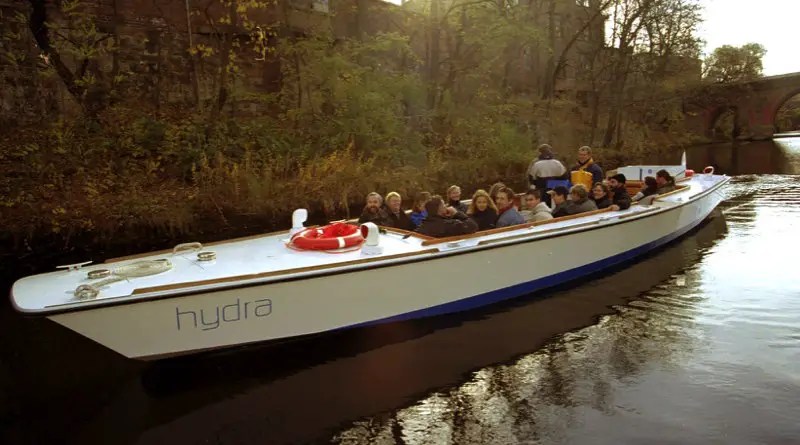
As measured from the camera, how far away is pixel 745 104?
42.6 metres

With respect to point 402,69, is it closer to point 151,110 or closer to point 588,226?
point 151,110

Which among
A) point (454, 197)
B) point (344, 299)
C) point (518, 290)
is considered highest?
point (454, 197)

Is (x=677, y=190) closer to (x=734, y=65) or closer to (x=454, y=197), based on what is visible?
(x=454, y=197)

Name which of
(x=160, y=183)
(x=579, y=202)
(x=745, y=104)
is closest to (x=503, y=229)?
(x=579, y=202)

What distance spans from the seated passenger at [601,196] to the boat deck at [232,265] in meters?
1.34

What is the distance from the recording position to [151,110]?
11.9 meters

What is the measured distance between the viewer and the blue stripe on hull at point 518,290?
5484mm

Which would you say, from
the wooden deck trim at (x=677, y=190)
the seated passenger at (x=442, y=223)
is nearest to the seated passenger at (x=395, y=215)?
the seated passenger at (x=442, y=223)

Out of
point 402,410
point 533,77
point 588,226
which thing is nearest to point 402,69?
point 588,226

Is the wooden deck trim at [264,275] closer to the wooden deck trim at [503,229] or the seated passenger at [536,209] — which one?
the wooden deck trim at [503,229]

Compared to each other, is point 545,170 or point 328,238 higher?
point 545,170

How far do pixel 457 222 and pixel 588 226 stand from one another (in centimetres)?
192

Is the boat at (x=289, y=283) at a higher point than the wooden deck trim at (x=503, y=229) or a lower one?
lower

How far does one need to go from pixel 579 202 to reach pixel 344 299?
4.06m
